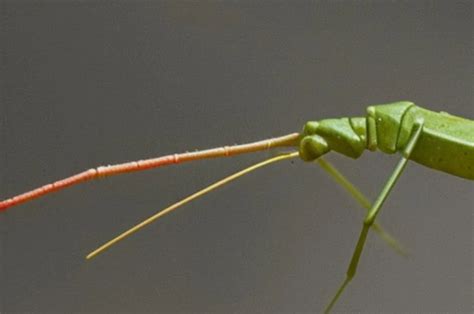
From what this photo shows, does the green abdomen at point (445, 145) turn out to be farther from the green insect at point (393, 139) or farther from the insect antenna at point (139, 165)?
the insect antenna at point (139, 165)

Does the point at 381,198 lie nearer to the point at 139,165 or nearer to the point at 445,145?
the point at 445,145

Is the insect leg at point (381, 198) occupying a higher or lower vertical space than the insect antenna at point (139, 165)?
lower

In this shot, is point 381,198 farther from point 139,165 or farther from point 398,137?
point 139,165

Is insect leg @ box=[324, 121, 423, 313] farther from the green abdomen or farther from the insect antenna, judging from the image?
the insect antenna

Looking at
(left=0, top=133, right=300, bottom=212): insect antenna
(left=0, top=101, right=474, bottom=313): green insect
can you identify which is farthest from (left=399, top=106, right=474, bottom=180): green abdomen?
(left=0, top=133, right=300, bottom=212): insect antenna

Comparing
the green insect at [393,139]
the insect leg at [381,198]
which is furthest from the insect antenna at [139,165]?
the insect leg at [381,198]

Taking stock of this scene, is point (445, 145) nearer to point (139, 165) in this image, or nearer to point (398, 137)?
point (398, 137)

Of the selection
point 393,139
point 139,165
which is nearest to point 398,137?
point 393,139

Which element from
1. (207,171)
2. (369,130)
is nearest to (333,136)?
(369,130)

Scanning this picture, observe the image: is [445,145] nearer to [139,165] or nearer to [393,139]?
[393,139]
